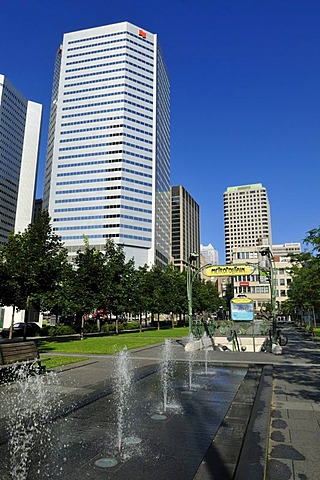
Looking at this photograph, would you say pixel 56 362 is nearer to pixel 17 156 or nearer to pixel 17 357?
pixel 17 357

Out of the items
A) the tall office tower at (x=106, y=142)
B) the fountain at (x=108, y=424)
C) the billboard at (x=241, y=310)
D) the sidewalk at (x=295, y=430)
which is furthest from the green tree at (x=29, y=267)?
the tall office tower at (x=106, y=142)

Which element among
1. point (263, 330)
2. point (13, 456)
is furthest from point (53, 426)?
point (263, 330)

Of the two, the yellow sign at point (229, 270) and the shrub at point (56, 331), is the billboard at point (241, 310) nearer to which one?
the yellow sign at point (229, 270)

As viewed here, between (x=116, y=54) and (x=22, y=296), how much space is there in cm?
12402

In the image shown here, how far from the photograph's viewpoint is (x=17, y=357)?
10.2 metres

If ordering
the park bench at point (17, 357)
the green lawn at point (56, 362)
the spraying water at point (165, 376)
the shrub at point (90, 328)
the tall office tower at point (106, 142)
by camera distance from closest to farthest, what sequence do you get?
the spraying water at point (165, 376)
the park bench at point (17, 357)
the green lawn at point (56, 362)
the shrub at point (90, 328)
the tall office tower at point (106, 142)

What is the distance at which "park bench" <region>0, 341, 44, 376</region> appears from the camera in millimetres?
9617

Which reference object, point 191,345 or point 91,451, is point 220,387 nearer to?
point 91,451

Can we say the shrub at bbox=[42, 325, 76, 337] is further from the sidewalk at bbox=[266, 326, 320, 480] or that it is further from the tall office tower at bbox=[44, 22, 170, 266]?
the tall office tower at bbox=[44, 22, 170, 266]

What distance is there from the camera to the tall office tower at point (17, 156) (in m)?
172

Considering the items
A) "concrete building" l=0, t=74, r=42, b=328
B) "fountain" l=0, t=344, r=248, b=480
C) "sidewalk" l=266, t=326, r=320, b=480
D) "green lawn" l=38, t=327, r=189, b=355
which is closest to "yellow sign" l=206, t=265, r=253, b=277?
"green lawn" l=38, t=327, r=189, b=355

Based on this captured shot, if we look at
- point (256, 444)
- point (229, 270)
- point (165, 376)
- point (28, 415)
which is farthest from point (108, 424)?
point (229, 270)

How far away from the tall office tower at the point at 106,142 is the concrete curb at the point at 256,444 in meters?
Answer: 103

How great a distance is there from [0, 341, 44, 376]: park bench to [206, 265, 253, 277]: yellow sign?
1361cm
